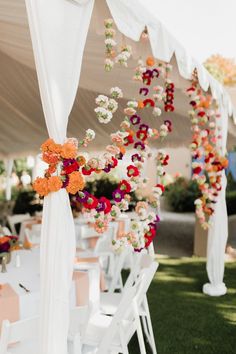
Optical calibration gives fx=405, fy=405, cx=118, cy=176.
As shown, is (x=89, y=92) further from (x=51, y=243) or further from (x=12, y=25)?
(x=51, y=243)

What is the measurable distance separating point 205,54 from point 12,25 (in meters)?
26.8

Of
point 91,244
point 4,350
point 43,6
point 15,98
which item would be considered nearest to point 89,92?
point 15,98

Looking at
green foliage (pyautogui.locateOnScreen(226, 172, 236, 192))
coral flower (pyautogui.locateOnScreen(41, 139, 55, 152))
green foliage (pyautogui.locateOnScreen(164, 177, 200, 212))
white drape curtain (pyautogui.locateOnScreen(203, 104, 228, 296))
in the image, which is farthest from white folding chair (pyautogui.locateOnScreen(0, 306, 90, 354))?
green foliage (pyautogui.locateOnScreen(164, 177, 200, 212))

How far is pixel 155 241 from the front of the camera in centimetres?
866

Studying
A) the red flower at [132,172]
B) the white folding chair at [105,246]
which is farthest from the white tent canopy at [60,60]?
the white folding chair at [105,246]

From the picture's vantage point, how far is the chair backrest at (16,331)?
192 centimetres

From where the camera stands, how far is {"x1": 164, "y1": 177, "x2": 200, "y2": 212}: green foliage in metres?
13.2

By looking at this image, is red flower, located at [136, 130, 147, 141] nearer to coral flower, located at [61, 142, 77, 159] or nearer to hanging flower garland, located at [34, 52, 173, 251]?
hanging flower garland, located at [34, 52, 173, 251]

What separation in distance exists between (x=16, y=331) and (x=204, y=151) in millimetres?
3346

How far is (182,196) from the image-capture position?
13.5 m

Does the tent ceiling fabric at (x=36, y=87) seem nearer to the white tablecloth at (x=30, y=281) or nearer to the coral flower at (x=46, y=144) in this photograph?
the coral flower at (x=46, y=144)

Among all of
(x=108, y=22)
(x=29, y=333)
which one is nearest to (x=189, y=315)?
(x=29, y=333)

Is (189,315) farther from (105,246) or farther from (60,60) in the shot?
(60,60)

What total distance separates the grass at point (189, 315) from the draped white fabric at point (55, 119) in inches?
67.1
